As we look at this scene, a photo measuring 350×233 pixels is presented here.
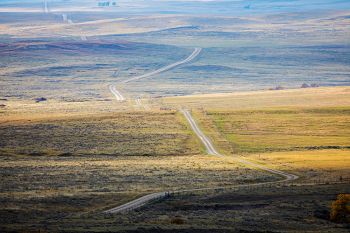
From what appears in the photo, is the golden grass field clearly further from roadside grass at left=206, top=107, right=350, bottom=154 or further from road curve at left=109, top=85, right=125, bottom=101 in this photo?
road curve at left=109, top=85, right=125, bottom=101

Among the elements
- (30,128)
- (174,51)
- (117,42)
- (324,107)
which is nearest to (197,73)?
(174,51)

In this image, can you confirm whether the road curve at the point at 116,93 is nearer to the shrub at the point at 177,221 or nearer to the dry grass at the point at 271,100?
the dry grass at the point at 271,100

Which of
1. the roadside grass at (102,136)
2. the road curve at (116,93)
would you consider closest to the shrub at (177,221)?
the roadside grass at (102,136)

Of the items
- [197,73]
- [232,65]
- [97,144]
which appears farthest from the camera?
[232,65]

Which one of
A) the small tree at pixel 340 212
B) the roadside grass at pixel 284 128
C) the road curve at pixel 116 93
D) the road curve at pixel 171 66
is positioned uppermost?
the small tree at pixel 340 212

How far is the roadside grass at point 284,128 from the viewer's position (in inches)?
2704

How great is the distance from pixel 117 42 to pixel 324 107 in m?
100

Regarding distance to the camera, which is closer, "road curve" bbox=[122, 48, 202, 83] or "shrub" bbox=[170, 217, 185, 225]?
"shrub" bbox=[170, 217, 185, 225]

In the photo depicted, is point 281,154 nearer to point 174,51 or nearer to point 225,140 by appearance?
point 225,140

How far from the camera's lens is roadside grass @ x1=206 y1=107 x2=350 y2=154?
68.7 metres

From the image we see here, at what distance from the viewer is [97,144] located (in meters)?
68.2

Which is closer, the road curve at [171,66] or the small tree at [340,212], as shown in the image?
the small tree at [340,212]

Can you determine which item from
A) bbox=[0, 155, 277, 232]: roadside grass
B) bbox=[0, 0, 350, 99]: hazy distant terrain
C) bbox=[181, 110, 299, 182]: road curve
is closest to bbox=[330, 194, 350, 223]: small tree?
bbox=[0, 155, 277, 232]: roadside grass

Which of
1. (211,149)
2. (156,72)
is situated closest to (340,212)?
(211,149)
